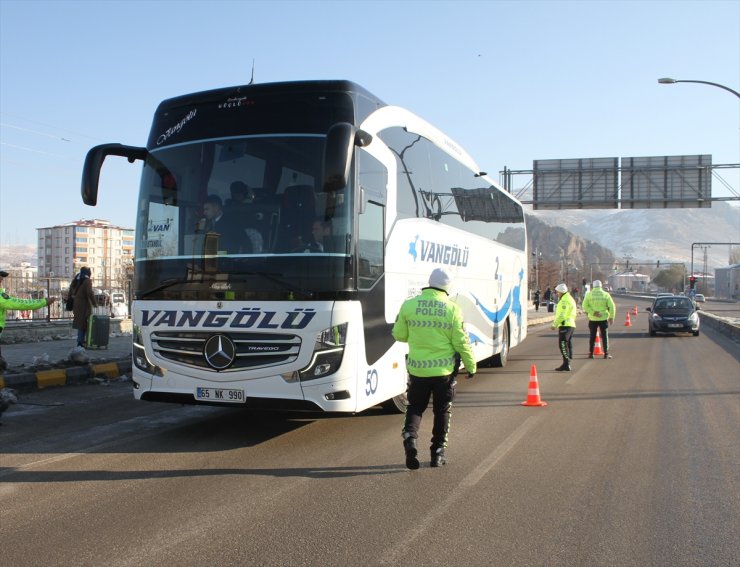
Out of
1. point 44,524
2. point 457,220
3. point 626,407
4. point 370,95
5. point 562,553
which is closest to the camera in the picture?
point 562,553

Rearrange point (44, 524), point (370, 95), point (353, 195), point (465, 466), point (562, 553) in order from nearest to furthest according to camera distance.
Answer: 1. point (562, 553)
2. point (44, 524)
3. point (465, 466)
4. point (353, 195)
5. point (370, 95)

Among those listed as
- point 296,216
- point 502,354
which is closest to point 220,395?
point 296,216

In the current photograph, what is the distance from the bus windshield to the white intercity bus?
0.01m

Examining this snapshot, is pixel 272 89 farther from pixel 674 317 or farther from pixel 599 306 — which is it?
pixel 674 317

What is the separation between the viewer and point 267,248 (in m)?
7.06

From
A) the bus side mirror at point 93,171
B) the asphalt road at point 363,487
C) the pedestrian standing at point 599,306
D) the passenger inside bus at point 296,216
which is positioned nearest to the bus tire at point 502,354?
the pedestrian standing at point 599,306

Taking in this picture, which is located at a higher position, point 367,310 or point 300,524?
point 367,310

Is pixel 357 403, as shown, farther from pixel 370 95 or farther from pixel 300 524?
pixel 370 95

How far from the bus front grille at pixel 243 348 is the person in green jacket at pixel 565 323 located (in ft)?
30.5

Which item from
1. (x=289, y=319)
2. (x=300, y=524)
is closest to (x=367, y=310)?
(x=289, y=319)

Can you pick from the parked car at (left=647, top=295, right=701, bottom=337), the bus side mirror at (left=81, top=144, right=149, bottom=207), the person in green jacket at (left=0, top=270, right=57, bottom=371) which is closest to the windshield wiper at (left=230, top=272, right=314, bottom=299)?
the bus side mirror at (left=81, top=144, right=149, bottom=207)

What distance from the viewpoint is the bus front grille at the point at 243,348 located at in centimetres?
701

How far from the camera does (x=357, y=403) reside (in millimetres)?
7223

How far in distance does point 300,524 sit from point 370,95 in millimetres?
4890
